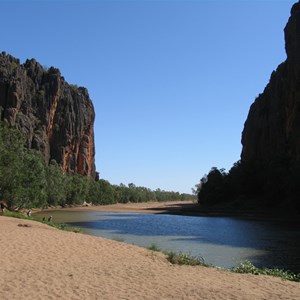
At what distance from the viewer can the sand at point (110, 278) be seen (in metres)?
11.8

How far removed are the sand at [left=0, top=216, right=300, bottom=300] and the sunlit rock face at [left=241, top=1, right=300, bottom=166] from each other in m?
75.6

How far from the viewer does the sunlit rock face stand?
9906cm

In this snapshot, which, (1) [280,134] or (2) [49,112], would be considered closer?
(1) [280,134]

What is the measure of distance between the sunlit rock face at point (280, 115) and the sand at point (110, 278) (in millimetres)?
75632

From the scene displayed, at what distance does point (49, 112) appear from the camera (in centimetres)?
15962

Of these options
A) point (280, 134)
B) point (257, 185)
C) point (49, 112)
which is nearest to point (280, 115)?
point (280, 134)

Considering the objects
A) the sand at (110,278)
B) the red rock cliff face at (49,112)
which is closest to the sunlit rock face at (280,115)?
the red rock cliff face at (49,112)

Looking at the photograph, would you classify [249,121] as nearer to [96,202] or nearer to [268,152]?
[268,152]

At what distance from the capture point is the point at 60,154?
15988 centimetres

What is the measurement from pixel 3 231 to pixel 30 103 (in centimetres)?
13281

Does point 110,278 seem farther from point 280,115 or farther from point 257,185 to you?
point 280,115

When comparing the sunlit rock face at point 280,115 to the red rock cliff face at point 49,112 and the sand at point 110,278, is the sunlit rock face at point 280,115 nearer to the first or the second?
the red rock cliff face at point 49,112

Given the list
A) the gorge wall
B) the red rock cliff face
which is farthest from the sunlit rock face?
the red rock cliff face

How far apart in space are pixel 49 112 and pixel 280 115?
8703 centimetres
